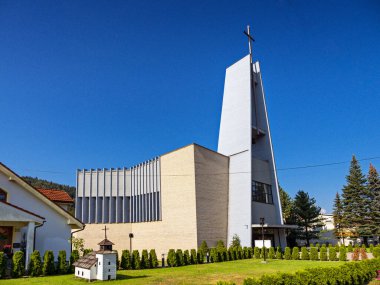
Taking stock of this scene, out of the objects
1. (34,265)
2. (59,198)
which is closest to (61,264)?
(34,265)

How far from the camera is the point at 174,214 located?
28484 millimetres

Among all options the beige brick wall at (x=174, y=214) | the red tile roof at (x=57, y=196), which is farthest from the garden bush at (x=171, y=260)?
the red tile roof at (x=57, y=196)

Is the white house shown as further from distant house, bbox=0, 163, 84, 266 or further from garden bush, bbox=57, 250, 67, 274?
distant house, bbox=0, 163, 84, 266

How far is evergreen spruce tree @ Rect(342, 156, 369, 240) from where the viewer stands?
4347 cm

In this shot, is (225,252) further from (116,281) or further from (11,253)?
(11,253)

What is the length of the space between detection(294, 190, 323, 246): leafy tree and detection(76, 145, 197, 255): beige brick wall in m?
23.4

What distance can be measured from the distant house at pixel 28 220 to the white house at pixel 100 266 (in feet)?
12.0

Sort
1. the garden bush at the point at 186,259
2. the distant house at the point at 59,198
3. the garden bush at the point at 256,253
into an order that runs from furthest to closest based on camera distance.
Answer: the distant house at the point at 59,198, the garden bush at the point at 256,253, the garden bush at the point at 186,259

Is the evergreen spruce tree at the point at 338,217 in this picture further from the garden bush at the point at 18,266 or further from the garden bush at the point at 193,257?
the garden bush at the point at 18,266

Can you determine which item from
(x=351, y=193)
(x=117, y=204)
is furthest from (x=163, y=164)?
(x=351, y=193)

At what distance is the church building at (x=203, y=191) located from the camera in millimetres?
27828

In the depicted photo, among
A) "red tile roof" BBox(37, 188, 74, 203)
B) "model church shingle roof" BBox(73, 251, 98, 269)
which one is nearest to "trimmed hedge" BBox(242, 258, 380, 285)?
"model church shingle roof" BBox(73, 251, 98, 269)

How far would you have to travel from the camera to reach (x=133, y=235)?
110 feet

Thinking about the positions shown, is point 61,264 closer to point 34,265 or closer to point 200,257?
point 34,265
